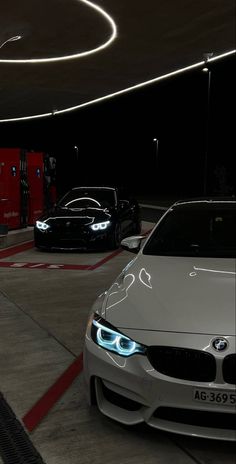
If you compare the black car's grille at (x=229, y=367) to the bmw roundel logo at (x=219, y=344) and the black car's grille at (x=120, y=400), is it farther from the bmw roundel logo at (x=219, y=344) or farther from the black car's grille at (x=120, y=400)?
the black car's grille at (x=120, y=400)

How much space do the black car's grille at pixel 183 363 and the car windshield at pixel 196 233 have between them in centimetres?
140

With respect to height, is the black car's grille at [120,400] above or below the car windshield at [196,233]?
below

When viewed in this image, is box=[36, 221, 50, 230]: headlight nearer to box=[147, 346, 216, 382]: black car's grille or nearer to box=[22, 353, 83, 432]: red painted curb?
box=[22, 353, 83, 432]: red painted curb

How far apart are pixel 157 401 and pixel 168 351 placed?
0.27 meters

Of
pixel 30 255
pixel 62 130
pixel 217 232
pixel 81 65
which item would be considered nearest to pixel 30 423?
pixel 217 232

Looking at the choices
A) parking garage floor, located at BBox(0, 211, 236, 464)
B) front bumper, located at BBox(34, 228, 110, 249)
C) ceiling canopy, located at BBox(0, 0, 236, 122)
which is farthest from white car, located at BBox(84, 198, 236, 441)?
ceiling canopy, located at BBox(0, 0, 236, 122)

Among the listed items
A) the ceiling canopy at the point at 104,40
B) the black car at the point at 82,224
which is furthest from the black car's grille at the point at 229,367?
the ceiling canopy at the point at 104,40

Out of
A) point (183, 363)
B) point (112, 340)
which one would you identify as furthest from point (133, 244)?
point (183, 363)

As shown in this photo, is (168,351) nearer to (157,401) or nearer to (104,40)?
(157,401)

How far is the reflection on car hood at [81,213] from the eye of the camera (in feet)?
36.5

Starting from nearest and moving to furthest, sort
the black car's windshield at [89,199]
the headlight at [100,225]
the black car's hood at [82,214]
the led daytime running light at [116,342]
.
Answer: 1. the led daytime running light at [116,342]
2. the headlight at [100,225]
3. the black car's hood at [82,214]
4. the black car's windshield at [89,199]

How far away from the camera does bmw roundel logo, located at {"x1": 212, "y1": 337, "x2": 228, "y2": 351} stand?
2.86 meters

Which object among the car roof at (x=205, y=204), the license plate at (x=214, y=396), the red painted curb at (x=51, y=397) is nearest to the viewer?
the license plate at (x=214, y=396)

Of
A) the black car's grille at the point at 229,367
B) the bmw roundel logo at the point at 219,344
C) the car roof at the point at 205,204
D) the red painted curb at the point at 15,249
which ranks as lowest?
the red painted curb at the point at 15,249
